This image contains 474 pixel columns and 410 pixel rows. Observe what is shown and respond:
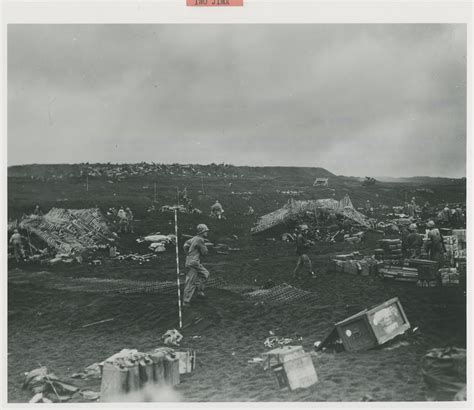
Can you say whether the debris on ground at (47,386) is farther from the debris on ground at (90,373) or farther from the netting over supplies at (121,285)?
the netting over supplies at (121,285)

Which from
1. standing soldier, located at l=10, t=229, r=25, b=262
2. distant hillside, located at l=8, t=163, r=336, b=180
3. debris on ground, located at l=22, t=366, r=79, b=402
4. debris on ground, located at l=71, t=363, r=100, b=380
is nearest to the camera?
debris on ground, located at l=22, t=366, r=79, b=402

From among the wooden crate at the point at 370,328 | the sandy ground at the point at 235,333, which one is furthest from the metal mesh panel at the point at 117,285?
the wooden crate at the point at 370,328

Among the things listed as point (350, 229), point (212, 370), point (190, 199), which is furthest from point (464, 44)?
point (212, 370)

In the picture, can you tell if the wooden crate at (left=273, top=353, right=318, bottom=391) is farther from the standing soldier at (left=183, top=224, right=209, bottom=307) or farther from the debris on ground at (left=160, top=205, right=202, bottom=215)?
the debris on ground at (left=160, top=205, right=202, bottom=215)

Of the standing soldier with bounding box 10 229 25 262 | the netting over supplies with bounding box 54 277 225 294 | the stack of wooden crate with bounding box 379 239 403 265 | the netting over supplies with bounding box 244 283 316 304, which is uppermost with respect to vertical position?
the standing soldier with bounding box 10 229 25 262

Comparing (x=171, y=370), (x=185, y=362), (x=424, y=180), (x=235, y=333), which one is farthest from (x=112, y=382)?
(x=424, y=180)

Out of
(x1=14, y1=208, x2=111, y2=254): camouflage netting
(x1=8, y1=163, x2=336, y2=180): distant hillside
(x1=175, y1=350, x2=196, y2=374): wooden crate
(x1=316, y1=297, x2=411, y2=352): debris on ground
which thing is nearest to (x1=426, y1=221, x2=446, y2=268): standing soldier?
(x1=316, y1=297, x2=411, y2=352): debris on ground

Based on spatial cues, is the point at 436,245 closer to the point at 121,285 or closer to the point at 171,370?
the point at 171,370
